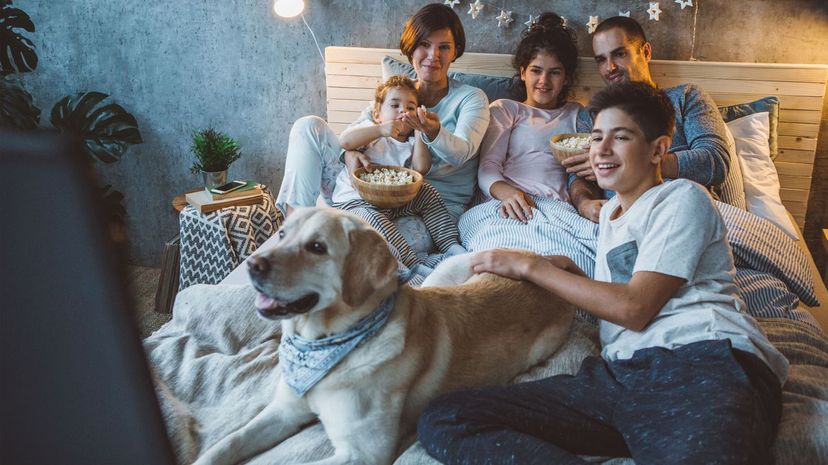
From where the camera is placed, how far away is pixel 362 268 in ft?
4.51

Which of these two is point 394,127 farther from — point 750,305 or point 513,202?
point 750,305

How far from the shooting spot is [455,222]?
2689mm

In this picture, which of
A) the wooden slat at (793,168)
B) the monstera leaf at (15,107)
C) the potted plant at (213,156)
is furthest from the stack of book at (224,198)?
the wooden slat at (793,168)

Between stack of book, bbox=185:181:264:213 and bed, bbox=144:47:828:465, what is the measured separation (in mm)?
712

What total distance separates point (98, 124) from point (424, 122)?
1.88m

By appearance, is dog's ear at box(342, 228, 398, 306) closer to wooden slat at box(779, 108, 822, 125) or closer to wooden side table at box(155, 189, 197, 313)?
wooden side table at box(155, 189, 197, 313)

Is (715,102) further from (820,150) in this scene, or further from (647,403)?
(647,403)

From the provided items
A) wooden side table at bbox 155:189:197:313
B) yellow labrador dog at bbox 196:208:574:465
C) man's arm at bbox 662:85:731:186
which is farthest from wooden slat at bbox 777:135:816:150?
wooden side table at bbox 155:189:197:313

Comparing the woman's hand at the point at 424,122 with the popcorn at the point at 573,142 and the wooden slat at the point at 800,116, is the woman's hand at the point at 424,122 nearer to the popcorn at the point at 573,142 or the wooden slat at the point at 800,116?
the popcorn at the point at 573,142

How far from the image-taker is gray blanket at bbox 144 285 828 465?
1.45m

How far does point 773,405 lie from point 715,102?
6.27ft

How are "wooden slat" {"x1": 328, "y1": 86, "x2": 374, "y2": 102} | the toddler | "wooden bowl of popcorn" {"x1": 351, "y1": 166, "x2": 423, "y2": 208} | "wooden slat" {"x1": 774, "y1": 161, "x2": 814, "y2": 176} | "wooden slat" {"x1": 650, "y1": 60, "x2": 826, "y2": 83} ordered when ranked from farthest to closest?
1. "wooden slat" {"x1": 328, "y1": 86, "x2": 374, "y2": 102}
2. "wooden slat" {"x1": 774, "y1": 161, "x2": 814, "y2": 176}
3. "wooden slat" {"x1": 650, "y1": 60, "x2": 826, "y2": 83}
4. the toddler
5. "wooden bowl of popcorn" {"x1": 351, "y1": 166, "x2": 423, "y2": 208}

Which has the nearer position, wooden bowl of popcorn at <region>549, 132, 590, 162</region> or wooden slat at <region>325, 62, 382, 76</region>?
wooden bowl of popcorn at <region>549, 132, 590, 162</region>

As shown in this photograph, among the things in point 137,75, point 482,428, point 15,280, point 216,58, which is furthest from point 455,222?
point 15,280
